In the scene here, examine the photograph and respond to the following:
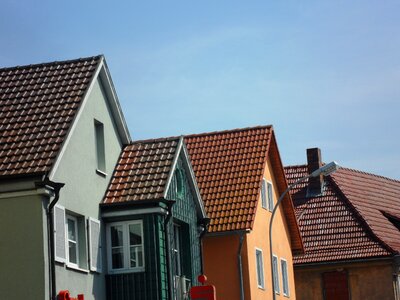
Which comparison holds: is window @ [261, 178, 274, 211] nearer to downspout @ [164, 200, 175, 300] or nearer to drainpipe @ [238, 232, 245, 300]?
drainpipe @ [238, 232, 245, 300]

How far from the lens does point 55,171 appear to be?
26.5 meters

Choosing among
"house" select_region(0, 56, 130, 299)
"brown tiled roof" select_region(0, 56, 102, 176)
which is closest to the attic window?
"house" select_region(0, 56, 130, 299)

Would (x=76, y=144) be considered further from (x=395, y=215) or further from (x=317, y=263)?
(x=395, y=215)

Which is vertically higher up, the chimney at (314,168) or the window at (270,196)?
the chimney at (314,168)

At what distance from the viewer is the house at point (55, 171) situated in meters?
25.8

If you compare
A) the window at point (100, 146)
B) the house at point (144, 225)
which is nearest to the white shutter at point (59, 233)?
the house at point (144, 225)

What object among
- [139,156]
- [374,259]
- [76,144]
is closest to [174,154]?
[139,156]

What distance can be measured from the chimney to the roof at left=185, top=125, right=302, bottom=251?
36.7 ft

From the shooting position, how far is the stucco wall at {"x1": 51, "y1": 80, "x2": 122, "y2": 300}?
89.1 feet

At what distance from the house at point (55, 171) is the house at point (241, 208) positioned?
22.5 ft

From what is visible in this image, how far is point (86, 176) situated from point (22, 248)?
11.9 ft

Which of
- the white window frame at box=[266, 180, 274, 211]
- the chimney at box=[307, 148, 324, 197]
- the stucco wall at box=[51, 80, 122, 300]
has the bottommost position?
the stucco wall at box=[51, 80, 122, 300]

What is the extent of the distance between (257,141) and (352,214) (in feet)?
41.5

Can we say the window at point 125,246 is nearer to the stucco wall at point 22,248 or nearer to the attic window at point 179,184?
the attic window at point 179,184
